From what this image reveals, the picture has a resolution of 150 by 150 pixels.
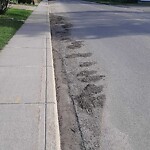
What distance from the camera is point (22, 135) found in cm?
519

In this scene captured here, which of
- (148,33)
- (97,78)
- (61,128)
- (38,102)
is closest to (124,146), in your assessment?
(61,128)

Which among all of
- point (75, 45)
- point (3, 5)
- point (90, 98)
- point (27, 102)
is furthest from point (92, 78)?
point (3, 5)

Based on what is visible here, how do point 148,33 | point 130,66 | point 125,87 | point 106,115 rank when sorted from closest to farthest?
point 106,115 < point 125,87 < point 130,66 < point 148,33

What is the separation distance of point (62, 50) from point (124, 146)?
25.4 feet

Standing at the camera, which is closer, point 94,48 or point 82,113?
point 82,113

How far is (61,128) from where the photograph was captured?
19.3 ft

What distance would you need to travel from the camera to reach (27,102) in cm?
651

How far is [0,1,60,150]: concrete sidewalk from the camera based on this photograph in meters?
5.09

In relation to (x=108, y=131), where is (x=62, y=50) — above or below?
below

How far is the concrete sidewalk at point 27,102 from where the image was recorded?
509cm

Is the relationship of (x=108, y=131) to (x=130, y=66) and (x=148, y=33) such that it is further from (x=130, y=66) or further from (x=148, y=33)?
(x=148, y=33)

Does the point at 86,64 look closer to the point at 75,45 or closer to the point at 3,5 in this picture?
the point at 75,45

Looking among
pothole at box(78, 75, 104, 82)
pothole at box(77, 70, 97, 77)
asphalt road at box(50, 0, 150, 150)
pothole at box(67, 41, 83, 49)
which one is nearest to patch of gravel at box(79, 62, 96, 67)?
asphalt road at box(50, 0, 150, 150)

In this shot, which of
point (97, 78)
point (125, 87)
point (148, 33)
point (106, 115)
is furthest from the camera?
point (148, 33)
